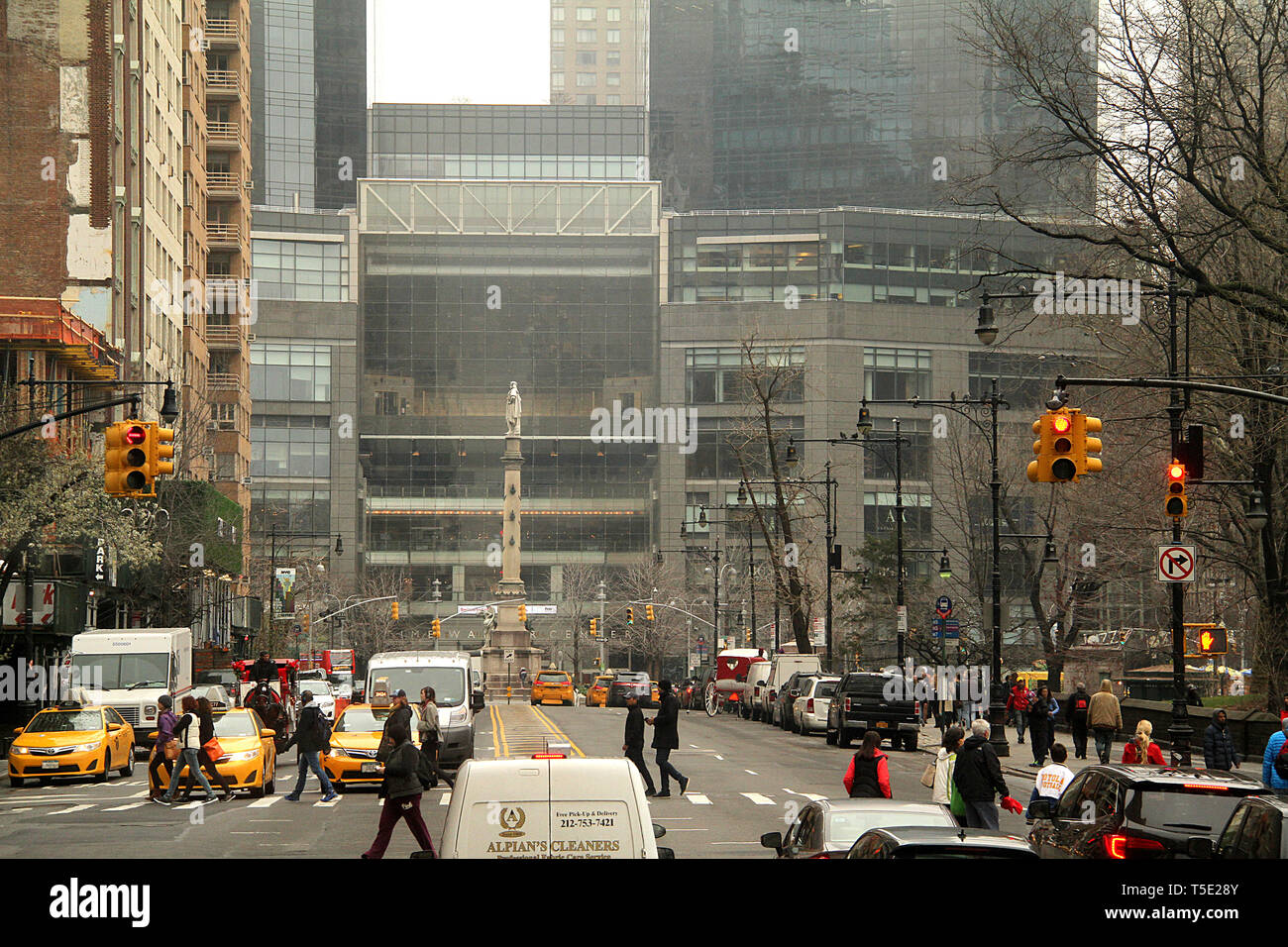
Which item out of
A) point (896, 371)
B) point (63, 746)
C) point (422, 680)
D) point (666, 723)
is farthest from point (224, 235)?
point (666, 723)

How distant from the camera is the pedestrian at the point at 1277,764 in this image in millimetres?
20969

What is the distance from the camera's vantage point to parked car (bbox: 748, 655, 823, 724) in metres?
57.1

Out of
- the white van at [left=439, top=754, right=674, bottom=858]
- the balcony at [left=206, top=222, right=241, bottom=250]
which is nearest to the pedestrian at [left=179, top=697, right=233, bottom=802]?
the white van at [left=439, top=754, right=674, bottom=858]

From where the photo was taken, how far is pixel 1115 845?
13.0 metres

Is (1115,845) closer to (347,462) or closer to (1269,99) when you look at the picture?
(1269,99)

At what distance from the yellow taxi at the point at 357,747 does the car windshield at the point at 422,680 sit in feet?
10.8

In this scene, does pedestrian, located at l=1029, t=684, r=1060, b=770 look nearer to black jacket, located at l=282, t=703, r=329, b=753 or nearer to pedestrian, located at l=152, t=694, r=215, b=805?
black jacket, located at l=282, t=703, r=329, b=753

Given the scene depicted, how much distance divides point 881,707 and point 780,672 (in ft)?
58.3

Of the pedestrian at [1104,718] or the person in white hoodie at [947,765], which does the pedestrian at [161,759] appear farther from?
the pedestrian at [1104,718]

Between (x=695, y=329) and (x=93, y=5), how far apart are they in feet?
243

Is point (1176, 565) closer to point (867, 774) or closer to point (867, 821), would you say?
point (867, 774)

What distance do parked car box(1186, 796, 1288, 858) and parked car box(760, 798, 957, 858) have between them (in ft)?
5.96

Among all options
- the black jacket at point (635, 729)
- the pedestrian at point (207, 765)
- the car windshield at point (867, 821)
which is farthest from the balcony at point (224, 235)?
the car windshield at point (867, 821)
